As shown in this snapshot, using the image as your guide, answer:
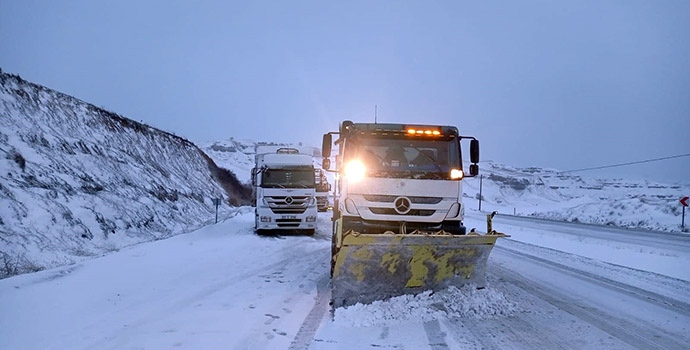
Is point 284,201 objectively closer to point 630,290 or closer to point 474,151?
point 474,151

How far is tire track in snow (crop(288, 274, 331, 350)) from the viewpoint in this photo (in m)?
5.35

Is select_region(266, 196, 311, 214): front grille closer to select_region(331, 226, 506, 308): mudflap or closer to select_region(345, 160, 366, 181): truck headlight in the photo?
select_region(345, 160, 366, 181): truck headlight

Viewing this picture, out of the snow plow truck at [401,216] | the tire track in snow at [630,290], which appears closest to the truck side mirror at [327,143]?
the snow plow truck at [401,216]

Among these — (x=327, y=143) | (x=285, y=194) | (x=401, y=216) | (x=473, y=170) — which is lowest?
(x=401, y=216)

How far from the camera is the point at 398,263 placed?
22.7 ft

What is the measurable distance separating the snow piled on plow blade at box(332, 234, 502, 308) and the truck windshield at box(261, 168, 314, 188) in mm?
10888

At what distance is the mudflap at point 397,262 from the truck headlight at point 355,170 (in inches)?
47.1

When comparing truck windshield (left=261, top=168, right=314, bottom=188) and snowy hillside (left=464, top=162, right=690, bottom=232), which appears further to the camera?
snowy hillside (left=464, top=162, right=690, bottom=232)

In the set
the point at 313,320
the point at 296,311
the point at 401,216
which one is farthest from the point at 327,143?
the point at 313,320

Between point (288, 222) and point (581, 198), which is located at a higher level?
point (581, 198)

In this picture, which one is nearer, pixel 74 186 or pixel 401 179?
pixel 401 179

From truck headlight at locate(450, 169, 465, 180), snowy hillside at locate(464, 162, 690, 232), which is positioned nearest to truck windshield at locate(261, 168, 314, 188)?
truck headlight at locate(450, 169, 465, 180)

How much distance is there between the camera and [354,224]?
7758mm

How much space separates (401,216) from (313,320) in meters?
2.31
